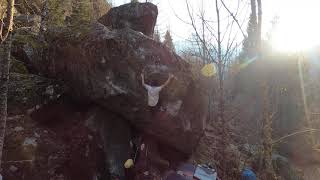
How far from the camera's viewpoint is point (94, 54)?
9.34m

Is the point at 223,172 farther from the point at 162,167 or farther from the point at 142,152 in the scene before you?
the point at 142,152

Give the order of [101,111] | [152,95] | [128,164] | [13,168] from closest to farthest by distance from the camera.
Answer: [13,168] < [128,164] < [152,95] < [101,111]

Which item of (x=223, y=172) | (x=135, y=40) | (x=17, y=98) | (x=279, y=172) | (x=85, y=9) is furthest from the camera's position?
(x=85, y=9)

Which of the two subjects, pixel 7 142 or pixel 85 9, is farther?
pixel 85 9

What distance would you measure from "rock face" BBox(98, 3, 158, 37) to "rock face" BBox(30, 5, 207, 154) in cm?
Result: 243

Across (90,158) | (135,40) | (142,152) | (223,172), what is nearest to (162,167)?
(142,152)

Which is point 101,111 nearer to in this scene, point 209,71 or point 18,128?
point 18,128

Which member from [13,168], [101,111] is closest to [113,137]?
[101,111]

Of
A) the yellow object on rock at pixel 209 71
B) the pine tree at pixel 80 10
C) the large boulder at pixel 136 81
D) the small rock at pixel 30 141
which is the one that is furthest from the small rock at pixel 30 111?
the yellow object on rock at pixel 209 71

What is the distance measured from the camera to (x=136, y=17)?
12.1 meters

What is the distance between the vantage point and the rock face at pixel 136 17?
12.0m

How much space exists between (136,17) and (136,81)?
12.7 feet

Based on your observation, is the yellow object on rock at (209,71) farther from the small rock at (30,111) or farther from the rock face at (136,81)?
the small rock at (30,111)

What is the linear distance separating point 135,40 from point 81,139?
303cm
